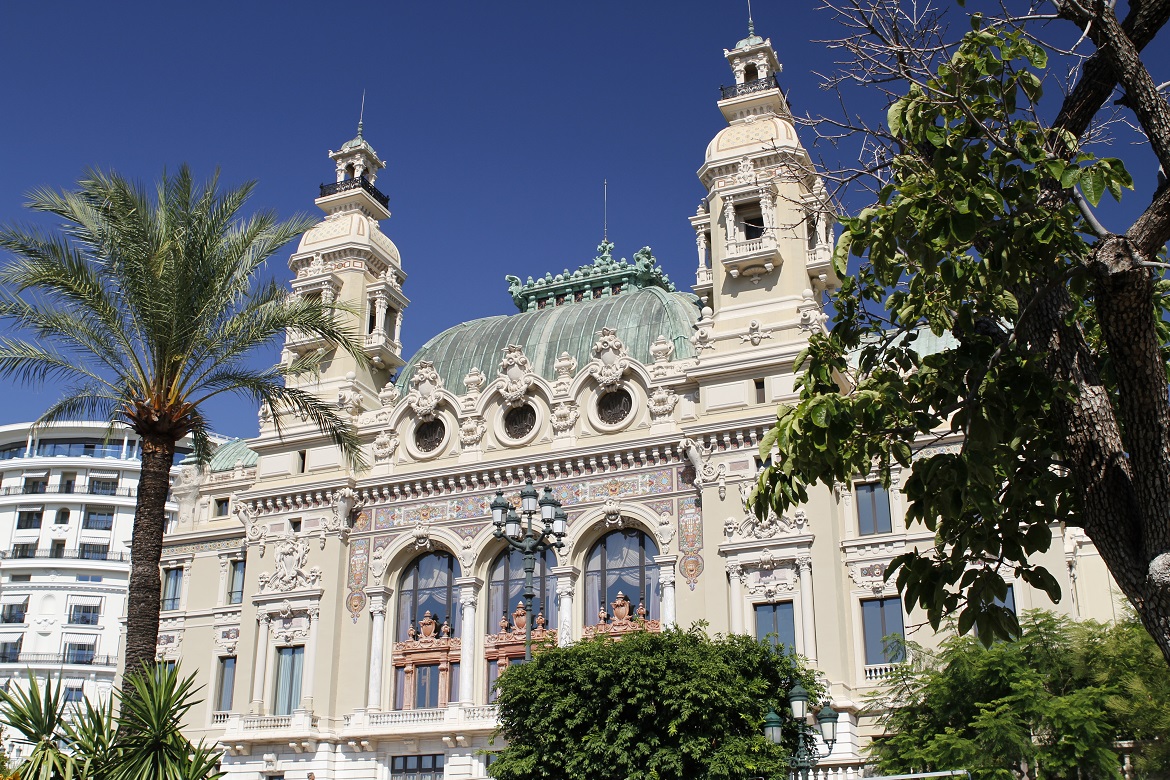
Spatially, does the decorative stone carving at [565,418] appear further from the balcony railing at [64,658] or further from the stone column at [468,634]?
the balcony railing at [64,658]

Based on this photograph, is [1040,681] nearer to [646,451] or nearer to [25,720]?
[646,451]

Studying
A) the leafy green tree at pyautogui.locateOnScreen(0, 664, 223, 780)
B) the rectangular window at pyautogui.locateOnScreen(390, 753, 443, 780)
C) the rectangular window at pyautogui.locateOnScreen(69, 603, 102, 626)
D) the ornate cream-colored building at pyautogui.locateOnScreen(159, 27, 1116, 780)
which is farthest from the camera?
the rectangular window at pyautogui.locateOnScreen(69, 603, 102, 626)

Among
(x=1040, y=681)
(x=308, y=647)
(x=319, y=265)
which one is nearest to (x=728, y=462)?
(x=1040, y=681)

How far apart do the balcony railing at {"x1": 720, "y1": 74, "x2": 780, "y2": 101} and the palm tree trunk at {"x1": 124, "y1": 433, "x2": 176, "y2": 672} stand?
27894 millimetres

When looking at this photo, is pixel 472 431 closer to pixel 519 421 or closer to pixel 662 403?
pixel 519 421

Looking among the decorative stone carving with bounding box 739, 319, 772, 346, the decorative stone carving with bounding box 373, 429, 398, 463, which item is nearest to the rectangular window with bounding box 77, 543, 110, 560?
the decorative stone carving with bounding box 373, 429, 398, 463

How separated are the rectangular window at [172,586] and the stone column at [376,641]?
1111cm

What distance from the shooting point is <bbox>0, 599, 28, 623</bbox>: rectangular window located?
78.1 meters

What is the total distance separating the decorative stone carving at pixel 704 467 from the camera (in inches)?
1462

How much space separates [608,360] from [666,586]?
8.17 m

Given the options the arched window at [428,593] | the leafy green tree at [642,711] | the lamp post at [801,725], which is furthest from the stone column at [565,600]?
the lamp post at [801,725]

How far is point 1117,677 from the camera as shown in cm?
2716

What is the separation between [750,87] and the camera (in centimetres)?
4284

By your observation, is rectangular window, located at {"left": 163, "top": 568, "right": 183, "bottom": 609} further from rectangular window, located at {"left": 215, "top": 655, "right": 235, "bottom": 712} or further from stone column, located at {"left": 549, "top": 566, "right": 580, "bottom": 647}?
stone column, located at {"left": 549, "top": 566, "right": 580, "bottom": 647}
